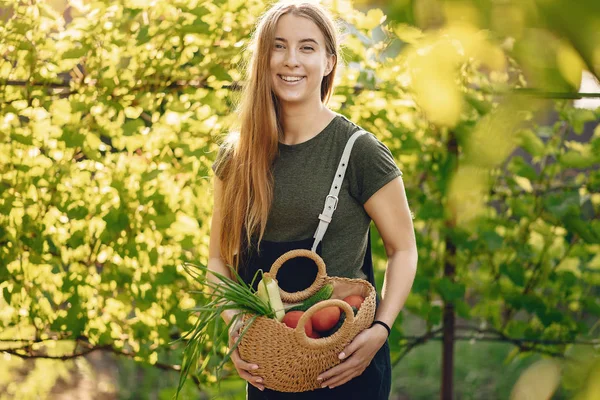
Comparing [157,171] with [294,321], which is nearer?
[294,321]

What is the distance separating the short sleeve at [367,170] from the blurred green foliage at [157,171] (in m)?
0.94

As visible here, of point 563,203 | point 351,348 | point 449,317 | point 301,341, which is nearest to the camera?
point 301,341

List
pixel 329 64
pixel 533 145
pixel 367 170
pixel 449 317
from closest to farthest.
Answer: pixel 367 170
pixel 329 64
pixel 533 145
pixel 449 317

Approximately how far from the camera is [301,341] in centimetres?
158

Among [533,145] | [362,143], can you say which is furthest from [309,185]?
[533,145]

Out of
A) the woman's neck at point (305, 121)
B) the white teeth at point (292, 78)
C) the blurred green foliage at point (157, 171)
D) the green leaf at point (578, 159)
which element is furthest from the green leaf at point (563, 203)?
the white teeth at point (292, 78)

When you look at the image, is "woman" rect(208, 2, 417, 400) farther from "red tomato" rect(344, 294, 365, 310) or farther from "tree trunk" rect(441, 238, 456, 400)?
"tree trunk" rect(441, 238, 456, 400)

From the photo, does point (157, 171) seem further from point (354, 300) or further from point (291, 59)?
point (354, 300)

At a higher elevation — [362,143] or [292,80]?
[292,80]

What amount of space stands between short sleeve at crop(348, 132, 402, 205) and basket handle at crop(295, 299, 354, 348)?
0.31 meters

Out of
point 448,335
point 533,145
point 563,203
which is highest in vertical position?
point 533,145

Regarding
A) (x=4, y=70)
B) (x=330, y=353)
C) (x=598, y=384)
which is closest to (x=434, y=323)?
(x=330, y=353)

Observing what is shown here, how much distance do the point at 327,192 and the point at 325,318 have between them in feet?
1.00

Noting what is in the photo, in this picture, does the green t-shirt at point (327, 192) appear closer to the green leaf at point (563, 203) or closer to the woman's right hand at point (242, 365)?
the woman's right hand at point (242, 365)
